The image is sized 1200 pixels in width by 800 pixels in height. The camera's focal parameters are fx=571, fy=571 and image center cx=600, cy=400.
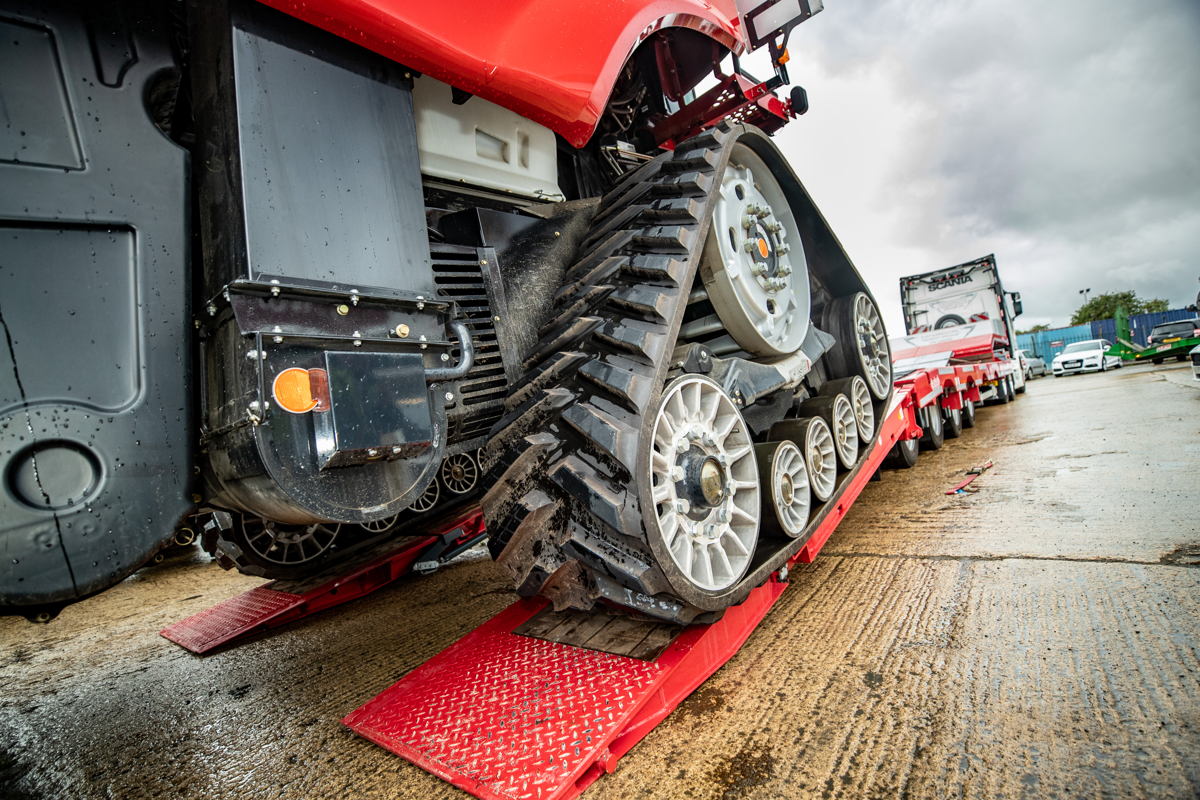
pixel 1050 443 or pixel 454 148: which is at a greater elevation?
pixel 454 148

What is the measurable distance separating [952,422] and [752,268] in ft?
19.1

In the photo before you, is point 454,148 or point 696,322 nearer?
point 454,148

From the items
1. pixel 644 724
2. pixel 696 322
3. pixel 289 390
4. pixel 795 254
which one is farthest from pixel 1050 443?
pixel 289 390

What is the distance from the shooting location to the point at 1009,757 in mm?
1411

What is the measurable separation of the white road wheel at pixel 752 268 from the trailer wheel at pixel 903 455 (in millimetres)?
2834

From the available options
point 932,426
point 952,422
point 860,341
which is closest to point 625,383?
point 860,341

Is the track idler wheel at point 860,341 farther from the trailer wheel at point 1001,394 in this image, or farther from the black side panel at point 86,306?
the trailer wheel at point 1001,394

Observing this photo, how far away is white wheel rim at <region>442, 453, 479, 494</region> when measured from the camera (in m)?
4.00

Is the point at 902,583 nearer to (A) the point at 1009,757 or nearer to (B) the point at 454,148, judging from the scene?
(A) the point at 1009,757

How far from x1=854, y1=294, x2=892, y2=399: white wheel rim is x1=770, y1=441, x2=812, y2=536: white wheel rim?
136cm

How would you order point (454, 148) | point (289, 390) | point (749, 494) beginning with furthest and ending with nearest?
point (749, 494), point (454, 148), point (289, 390)

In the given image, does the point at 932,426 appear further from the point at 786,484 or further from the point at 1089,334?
the point at 1089,334

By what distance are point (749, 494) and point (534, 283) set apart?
1.23 metres

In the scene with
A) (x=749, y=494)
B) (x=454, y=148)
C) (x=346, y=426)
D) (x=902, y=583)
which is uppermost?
(x=454, y=148)
